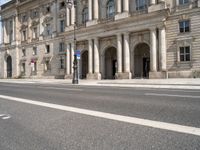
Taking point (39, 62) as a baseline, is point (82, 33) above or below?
above

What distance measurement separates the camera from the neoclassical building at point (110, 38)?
76.1 feet

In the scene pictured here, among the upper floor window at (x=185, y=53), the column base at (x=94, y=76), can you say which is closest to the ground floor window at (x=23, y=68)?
the column base at (x=94, y=76)

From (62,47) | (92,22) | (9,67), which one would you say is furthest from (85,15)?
(9,67)

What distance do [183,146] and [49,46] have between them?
4008 centimetres

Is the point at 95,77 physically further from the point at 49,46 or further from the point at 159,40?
the point at 49,46

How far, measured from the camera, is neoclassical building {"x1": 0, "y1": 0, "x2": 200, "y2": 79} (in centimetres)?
2319

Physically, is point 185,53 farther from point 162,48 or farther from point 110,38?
point 110,38

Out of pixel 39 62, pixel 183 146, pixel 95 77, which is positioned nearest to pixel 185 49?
pixel 95 77

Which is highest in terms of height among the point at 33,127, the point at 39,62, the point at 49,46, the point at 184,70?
the point at 49,46

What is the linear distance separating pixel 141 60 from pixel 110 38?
6.27 metres

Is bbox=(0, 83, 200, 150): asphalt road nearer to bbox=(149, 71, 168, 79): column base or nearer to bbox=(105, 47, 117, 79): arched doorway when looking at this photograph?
bbox=(149, 71, 168, 79): column base

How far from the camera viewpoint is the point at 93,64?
1193 inches

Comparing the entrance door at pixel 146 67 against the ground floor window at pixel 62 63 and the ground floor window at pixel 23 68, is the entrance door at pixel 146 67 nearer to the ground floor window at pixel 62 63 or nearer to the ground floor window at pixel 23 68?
the ground floor window at pixel 62 63

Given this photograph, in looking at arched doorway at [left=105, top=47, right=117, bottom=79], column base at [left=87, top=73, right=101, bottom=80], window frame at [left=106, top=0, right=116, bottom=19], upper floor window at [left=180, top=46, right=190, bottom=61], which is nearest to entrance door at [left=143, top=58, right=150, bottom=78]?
arched doorway at [left=105, top=47, right=117, bottom=79]
